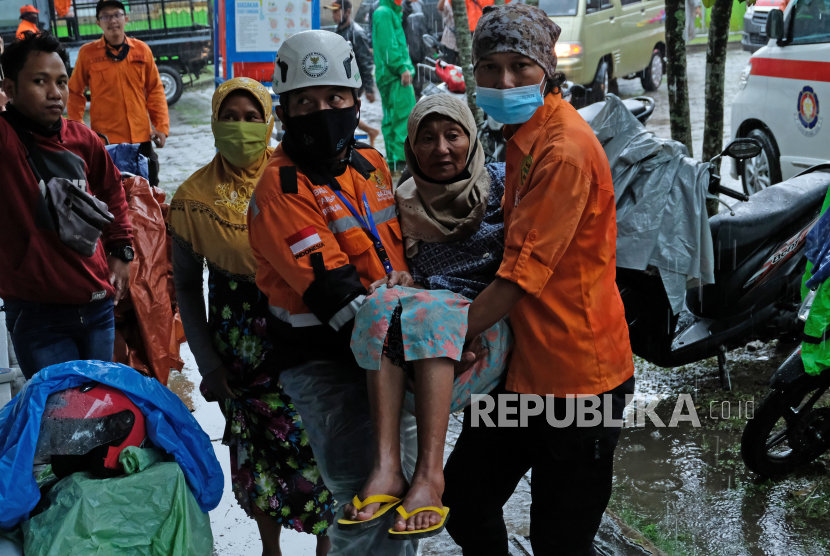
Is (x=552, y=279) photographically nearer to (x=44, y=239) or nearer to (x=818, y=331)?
(x=818, y=331)

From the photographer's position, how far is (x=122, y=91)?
279 inches

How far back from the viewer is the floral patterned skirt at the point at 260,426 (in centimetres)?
274

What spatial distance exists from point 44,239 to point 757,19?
8461 millimetres

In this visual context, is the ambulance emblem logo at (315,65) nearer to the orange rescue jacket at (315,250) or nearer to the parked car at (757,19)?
the orange rescue jacket at (315,250)

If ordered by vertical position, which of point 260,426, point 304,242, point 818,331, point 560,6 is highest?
point 560,6

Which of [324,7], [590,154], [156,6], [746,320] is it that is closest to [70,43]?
[156,6]

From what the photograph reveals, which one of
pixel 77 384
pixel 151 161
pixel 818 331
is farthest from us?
pixel 151 161

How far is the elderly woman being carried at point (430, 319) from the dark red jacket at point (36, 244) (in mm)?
1404

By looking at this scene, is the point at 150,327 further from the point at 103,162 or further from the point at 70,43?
the point at 70,43

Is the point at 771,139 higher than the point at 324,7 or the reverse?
the reverse

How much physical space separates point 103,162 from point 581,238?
2.14 m

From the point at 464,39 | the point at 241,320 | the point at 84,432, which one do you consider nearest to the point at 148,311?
the point at 241,320

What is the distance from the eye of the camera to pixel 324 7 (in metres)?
16.5

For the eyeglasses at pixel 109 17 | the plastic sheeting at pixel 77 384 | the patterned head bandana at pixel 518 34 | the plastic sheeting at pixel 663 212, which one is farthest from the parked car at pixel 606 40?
the plastic sheeting at pixel 77 384
